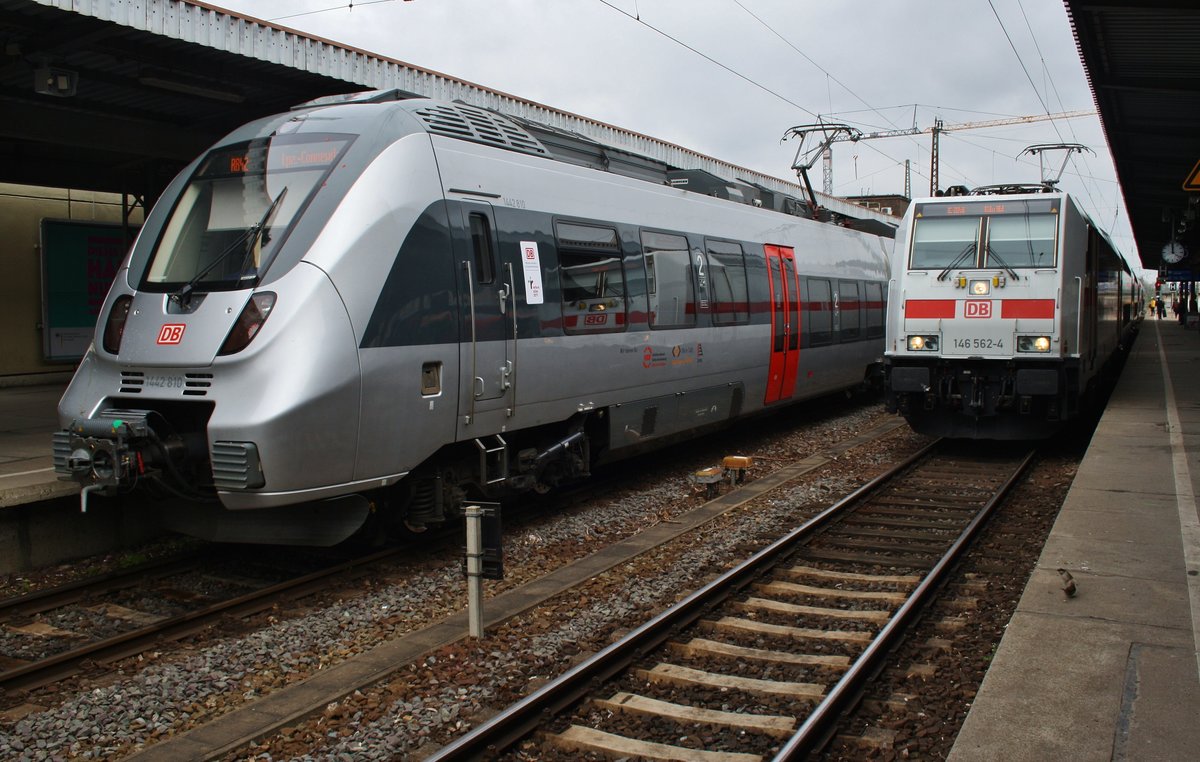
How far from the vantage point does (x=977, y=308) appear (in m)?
11.4

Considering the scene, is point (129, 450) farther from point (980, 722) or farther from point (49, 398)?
point (49, 398)

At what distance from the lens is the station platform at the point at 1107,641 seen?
385 cm

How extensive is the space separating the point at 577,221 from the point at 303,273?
3139mm

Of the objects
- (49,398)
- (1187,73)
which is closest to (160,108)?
(49,398)

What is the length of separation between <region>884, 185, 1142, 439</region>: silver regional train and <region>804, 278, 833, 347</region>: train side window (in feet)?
6.50

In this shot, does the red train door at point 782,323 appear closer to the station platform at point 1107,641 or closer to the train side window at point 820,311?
the train side window at point 820,311

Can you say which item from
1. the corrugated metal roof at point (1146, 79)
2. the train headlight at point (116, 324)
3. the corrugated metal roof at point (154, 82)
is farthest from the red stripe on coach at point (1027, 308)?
the train headlight at point (116, 324)

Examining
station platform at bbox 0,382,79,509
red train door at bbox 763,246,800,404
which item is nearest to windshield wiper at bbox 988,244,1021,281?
red train door at bbox 763,246,800,404

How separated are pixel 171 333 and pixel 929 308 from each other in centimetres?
870

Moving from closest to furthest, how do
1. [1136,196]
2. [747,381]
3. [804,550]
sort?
[804,550]
[747,381]
[1136,196]

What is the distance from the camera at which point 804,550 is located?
7707mm

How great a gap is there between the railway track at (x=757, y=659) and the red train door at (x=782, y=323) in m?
4.30

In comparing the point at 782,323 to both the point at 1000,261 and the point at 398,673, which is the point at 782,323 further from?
the point at 398,673

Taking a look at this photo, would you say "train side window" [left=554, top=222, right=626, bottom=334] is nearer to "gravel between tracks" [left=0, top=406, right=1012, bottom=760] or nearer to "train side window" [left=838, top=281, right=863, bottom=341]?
"gravel between tracks" [left=0, top=406, right=1012, bottom=760]
